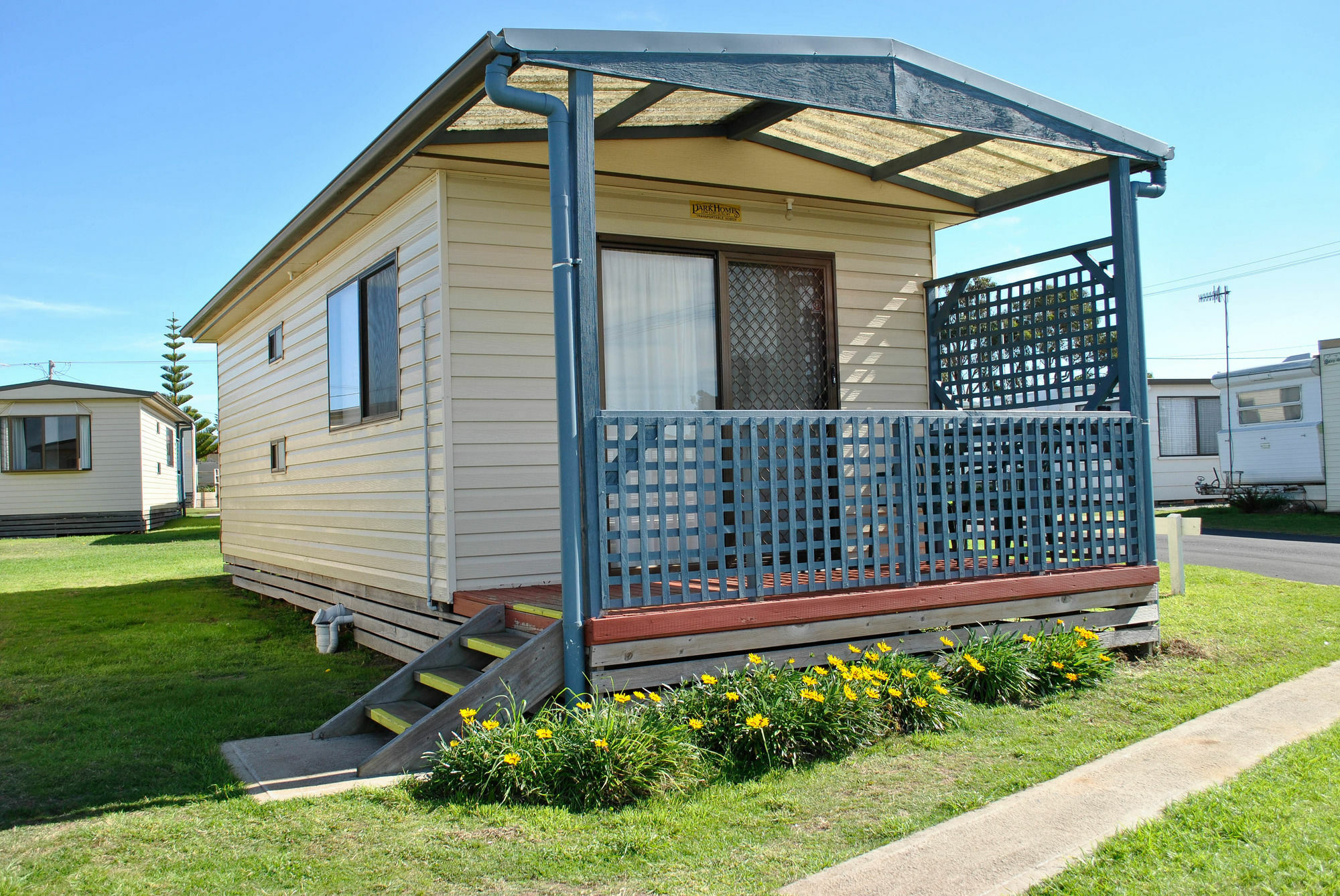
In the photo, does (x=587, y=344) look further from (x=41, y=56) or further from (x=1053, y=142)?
(x=41, y=56)

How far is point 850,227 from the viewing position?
7.51m

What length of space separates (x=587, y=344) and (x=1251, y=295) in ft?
160

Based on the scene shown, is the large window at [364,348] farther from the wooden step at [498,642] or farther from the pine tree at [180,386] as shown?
the pine tree at [180,386]

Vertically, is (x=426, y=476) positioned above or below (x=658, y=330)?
below

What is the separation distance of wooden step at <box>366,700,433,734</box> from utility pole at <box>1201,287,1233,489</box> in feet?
73.5

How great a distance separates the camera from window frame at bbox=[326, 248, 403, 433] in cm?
682

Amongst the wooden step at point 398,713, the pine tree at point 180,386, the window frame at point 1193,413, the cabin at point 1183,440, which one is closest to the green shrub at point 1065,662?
the wooden step at point 398,713

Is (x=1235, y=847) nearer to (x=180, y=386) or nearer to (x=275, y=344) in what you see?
(x=275, y=344)

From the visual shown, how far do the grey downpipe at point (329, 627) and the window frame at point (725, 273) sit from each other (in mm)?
3061

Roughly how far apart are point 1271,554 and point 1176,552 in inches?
234

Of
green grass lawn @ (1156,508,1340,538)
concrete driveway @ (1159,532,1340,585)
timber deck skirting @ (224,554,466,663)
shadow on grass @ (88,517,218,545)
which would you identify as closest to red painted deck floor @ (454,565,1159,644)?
timber deck skirting @ (224,554,466,663)

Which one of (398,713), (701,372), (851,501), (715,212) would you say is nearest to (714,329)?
(701,372)

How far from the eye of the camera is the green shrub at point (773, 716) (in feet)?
14.1

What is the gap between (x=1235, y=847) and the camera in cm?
326
